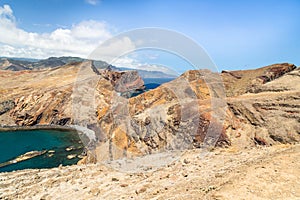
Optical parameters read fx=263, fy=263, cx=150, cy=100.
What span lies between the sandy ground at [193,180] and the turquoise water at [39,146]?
16463mm

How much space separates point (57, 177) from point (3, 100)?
70.7 meters

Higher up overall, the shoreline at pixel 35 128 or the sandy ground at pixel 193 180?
the sandy ground at pixel 193 180

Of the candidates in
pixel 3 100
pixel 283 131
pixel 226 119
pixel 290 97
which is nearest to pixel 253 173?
pixel 283 131

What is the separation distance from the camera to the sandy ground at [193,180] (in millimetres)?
11844

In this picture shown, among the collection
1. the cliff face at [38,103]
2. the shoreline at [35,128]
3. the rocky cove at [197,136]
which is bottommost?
the shoreline at [35,128]

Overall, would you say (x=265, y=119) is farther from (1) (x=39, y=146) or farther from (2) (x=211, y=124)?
(1) (x=39, y=146)

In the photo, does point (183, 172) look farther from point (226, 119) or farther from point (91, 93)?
point (91, 93)

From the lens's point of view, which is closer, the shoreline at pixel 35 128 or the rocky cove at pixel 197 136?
the rocky cove at pixel 197 136

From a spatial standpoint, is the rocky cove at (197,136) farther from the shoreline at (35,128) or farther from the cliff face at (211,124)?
the shoreline at (35,128)

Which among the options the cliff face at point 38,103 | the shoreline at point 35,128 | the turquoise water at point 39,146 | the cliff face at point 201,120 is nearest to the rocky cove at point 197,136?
the cliff face at point 201,120

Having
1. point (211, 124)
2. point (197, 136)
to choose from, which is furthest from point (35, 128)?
point (211, 124)

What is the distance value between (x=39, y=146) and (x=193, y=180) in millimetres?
→ 45942

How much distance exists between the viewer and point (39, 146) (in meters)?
53.7

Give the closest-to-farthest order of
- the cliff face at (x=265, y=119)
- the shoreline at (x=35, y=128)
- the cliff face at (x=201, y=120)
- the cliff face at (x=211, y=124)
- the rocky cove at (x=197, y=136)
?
the rocky cove at (x=197, y=136)
the cliff face at (x=265, y=119)
the cliff face at (x=211, y=124)
the cliff face at (x=201, y=120)
the shoreline at (x=35, y=128)
